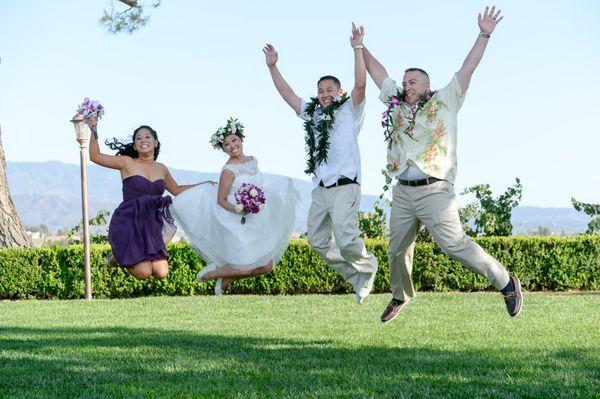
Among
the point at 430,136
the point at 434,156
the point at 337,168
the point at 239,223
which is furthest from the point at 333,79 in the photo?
the point at 239,223

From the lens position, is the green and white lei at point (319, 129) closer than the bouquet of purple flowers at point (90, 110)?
Yes

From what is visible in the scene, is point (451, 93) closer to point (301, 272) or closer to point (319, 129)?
point (319, 129)

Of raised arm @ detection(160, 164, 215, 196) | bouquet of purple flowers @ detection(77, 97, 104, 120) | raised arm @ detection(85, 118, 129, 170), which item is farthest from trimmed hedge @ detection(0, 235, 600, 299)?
bouquet of purple flowers @ detection(77, 97, 104, 120)

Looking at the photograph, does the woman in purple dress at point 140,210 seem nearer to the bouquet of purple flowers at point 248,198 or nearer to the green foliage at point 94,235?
the bouquet of purple flowers at point 248,198

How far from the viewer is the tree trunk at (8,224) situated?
18.8 metres

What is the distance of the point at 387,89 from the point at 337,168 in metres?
0.84

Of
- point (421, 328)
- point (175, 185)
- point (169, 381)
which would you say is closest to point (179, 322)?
point (421, 328)

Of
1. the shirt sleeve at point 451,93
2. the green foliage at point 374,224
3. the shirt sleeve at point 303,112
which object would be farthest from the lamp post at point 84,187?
the shirt sleeve at point 451,93

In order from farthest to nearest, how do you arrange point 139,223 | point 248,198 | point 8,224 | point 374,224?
point 374,224, point 8,224, point 139,223, point 248,198

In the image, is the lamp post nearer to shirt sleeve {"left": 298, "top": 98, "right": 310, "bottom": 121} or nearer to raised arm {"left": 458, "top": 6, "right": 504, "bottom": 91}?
shirt sleeve {"left": 298, "top": 98, "right": 310, "bottom": 121}

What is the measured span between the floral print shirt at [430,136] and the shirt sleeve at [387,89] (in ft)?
0.58

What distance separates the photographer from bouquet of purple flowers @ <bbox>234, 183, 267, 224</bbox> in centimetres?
834

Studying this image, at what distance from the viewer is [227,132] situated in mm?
8602

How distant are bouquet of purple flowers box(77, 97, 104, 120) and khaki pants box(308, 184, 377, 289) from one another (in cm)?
217
